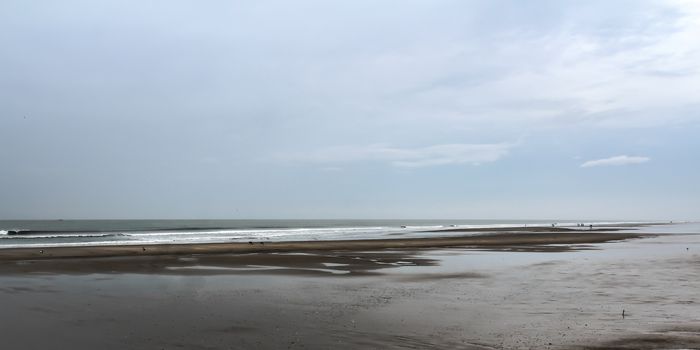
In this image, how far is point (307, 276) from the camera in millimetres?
21641

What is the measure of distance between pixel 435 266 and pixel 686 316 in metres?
14.3

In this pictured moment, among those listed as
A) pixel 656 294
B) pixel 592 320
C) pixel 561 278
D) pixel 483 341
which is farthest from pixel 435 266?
pixel 483 341

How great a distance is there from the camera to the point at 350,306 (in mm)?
14008

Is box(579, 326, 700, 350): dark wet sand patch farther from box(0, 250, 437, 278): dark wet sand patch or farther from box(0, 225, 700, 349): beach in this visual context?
box(0, 250, 437, 278): dark wet sand patch

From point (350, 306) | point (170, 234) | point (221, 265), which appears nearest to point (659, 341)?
point (350, 306)

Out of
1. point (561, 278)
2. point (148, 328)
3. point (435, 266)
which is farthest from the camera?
point (435, 266)

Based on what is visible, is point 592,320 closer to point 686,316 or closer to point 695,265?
point 686,316

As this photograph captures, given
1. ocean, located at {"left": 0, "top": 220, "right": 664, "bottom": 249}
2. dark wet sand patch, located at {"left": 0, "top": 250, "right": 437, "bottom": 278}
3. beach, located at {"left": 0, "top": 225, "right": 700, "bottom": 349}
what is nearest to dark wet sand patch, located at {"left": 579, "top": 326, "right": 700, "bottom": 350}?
beach, located at {"left": 0, "top": 225, "right": 700, "bottom": 349}

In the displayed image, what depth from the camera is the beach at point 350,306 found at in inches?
398

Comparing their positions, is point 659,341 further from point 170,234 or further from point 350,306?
point 170,234

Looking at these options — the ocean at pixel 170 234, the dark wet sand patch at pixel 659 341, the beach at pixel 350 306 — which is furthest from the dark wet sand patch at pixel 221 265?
the ocean at pixel 170 234

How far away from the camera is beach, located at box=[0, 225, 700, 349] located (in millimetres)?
10113

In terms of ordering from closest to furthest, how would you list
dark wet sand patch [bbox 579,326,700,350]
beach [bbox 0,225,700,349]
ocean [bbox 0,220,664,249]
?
dark wet sand patch [bbox 579,326,700,350] → beach [bbox 0,225,700,349] → ocean [bbox 0,220,664,249]

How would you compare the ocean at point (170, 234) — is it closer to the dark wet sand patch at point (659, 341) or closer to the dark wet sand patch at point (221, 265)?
the dark wet sand patch at point (221, 265)
